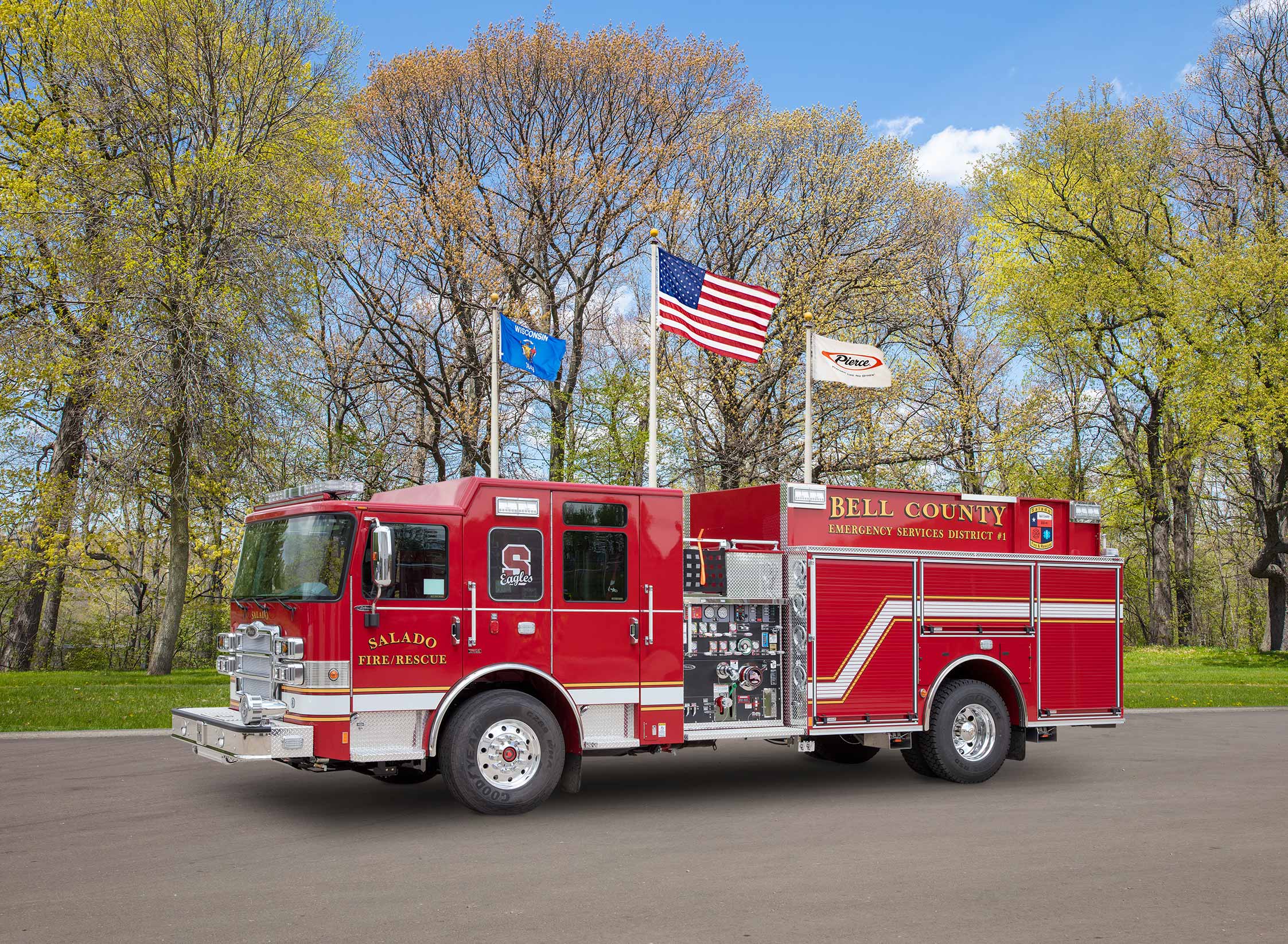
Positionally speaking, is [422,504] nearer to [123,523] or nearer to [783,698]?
[783,698]

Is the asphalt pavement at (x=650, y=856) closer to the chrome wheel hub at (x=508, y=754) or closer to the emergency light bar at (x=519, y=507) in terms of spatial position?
the chrome wheel hub at (x=508, y=754)

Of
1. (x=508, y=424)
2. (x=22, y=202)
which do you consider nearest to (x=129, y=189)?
(x=22, y=202)

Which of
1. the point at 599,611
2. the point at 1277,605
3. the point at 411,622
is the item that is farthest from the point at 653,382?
the point at 1277,605

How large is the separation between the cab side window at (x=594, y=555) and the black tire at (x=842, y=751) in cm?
444

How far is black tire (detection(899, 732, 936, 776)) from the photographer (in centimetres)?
1240

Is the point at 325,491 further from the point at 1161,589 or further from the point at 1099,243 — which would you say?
the point at 1161,589

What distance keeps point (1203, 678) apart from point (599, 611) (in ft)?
74.2

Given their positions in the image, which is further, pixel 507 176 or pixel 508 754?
pixel 507 176

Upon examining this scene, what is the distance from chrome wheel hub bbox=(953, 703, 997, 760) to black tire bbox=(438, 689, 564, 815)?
4689 mm

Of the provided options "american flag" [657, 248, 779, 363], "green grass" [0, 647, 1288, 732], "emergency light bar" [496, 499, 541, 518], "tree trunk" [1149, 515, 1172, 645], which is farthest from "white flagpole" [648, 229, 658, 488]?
"tree trunk" [1149, 515, 1172, 645]

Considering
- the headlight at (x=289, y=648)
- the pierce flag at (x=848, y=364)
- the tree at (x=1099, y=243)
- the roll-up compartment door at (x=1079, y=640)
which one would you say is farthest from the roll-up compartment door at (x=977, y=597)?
the tree at (x=1099, y=243)

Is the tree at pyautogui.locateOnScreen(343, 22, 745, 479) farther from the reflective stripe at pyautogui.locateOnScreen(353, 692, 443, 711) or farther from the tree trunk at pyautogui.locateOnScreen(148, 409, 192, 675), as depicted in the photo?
the reflective stripe at pyautogui.locateOnScreen(353, 692, 443, 711)

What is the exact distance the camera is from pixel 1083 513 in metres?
13.4

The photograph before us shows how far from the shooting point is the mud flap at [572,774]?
33.6ft
